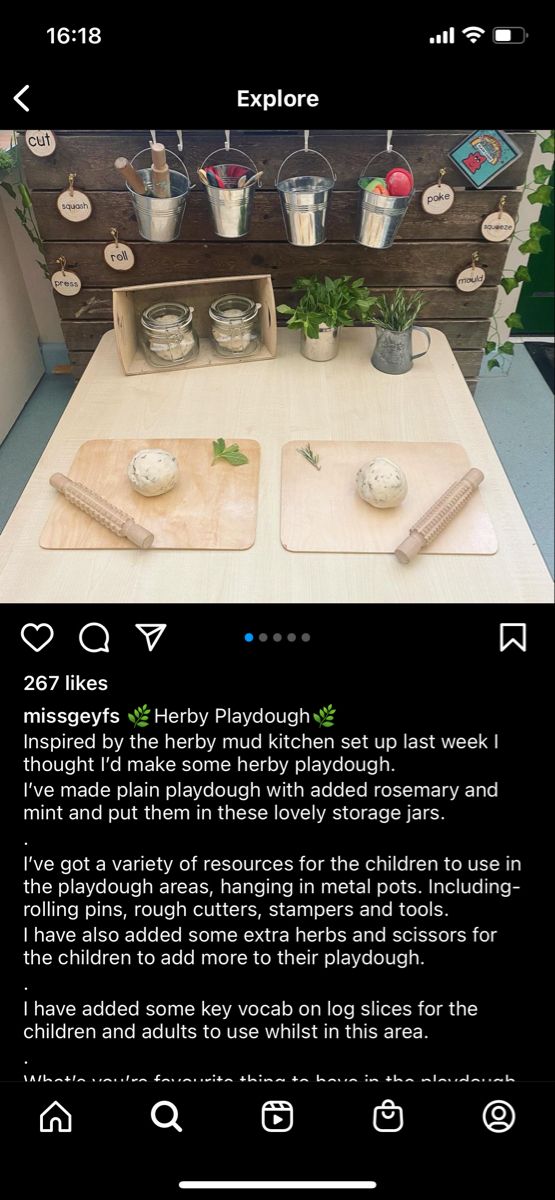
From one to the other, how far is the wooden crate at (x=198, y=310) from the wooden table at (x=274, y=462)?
0.03m

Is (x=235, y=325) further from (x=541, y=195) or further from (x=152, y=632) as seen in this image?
(x=152, y=632)

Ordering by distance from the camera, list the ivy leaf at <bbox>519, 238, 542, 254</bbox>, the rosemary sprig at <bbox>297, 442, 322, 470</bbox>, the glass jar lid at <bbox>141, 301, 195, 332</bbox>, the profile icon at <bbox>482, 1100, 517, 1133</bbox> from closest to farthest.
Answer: the profile icon at <bbox>482, 1100, 517, 1133</bbox> < the rosemary sprig at <bbox>297, 442, 322, 470</bbox> < the glass jar lid at <bbox>141, 301, 195, 332</bbox> < the ivy leaf at <bbox>519, 238, 542, 254</bbox>

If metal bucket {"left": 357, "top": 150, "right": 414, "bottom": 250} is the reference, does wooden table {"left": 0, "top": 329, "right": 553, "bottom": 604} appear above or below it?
below

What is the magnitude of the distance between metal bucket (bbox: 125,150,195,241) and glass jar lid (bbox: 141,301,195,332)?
0.39 feet

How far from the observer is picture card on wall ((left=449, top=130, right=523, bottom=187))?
117 cm

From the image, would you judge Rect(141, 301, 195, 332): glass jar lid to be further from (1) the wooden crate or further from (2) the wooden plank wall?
(2) the wooden plank wall

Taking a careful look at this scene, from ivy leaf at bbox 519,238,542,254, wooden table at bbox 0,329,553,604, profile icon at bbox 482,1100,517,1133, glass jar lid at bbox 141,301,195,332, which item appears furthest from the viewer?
ivy leaf at bbox 519,238,542,254

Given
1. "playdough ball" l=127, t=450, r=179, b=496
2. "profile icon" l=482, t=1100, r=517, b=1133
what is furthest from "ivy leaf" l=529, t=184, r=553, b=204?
"profile icon" l=482, t=1100, r=517, b=1133

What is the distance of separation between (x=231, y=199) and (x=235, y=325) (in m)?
0.20

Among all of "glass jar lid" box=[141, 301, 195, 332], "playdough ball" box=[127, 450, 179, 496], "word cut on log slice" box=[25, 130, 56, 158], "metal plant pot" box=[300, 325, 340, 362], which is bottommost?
"playdough ball" box=[127, 450, 179, 496]

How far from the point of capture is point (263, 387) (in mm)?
1216
